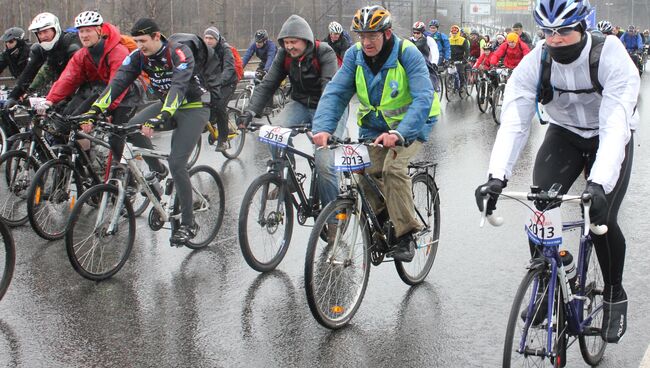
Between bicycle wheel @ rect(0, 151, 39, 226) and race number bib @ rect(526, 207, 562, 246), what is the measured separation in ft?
17.8

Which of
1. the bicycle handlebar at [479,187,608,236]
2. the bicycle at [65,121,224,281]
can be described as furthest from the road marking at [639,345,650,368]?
the bicycle at [65,121,224,281]

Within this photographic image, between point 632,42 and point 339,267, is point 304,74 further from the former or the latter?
point 632,42

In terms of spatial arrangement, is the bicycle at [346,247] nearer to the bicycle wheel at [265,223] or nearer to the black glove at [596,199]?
the bicycle wheel at [265,223]

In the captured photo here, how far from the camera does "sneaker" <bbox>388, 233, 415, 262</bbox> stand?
581 cm

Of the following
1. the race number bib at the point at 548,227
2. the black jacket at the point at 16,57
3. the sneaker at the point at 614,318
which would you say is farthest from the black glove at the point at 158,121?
the black jacket at the point at 16,57

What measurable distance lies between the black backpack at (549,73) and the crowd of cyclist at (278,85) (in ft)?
0.42

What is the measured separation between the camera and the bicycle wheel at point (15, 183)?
7875 millimetres

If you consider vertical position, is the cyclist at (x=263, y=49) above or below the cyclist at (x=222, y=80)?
above

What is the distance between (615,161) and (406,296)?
239cm

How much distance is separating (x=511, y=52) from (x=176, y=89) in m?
11.7

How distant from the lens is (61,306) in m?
5.77

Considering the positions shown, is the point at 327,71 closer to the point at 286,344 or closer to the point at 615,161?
the point at 286,344

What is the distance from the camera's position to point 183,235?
273 inches

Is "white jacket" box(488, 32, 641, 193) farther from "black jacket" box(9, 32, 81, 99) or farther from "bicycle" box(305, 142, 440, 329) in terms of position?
"black jacket" box(9, 32, 81, 99)
